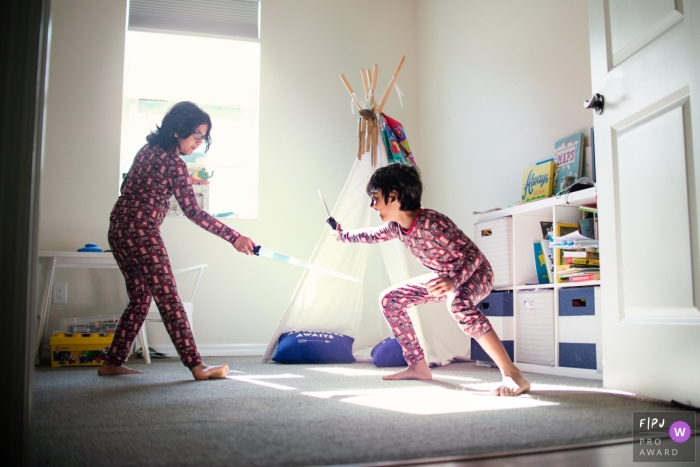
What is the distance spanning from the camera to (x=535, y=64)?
3055mm

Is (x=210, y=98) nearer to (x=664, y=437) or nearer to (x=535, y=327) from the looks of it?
(x=535, y=327)

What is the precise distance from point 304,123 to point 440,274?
2.27 m

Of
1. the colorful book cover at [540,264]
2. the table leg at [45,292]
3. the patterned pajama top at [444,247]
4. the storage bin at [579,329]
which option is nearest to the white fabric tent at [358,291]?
the colorful book cover at [540,264]

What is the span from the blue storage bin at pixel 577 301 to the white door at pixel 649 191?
0.38 m

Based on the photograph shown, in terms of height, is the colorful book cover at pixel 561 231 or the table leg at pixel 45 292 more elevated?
the colorful book cover at pixel 561 231

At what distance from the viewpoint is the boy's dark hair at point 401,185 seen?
2.21 meters

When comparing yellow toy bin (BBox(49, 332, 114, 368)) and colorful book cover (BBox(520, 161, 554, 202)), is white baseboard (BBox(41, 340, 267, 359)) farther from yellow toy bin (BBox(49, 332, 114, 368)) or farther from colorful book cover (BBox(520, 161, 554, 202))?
colorful book cover (BBox(520, 161, 554, 202))

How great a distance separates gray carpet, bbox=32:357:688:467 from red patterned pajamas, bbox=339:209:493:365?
23 cm

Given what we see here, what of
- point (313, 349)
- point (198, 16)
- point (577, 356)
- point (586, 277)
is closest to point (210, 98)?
point (198, 16)

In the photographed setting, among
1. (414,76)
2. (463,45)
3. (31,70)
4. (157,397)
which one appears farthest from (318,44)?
(31,70)

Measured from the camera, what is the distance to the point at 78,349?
3.00m

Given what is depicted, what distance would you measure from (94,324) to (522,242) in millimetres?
2444

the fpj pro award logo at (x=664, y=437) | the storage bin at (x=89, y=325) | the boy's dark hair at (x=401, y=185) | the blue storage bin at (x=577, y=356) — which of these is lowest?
the fpj pro award logo at (x=664, y=437)

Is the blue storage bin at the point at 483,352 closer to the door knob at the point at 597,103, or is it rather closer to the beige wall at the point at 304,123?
the beige wall at the point at 304,123
